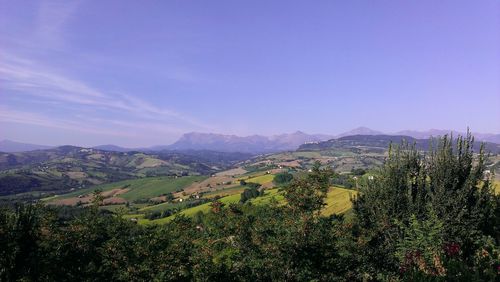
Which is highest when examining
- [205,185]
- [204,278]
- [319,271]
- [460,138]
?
[460,138]

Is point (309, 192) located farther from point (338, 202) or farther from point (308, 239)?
point (338, 202)

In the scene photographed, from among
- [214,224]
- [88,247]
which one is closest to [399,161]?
[214,224]

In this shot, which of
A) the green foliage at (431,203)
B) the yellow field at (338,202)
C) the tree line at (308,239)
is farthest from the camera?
the yellow field at (338,202)

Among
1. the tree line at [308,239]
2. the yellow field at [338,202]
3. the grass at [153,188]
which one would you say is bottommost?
the grass at [153,188]

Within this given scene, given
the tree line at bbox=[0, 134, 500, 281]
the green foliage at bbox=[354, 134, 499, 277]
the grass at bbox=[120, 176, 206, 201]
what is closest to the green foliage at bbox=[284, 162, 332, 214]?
the tree line at bbox=[0, 134, 500, 281]

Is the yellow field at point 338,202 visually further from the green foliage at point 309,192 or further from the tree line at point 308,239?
the tree line at point 308,239

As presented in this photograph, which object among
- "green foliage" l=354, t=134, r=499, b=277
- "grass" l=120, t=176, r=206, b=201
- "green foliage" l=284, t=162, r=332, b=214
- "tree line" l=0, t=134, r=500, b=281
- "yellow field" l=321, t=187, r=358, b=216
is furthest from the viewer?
"grass" l=120, t=176, r=206, b=201

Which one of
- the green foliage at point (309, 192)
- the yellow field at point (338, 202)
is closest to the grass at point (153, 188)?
the yellow field at point (338, 202)

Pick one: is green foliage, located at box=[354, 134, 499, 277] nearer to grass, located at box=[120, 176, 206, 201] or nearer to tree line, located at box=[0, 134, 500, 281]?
tree line, located at box=[0, 134, 500, 281]

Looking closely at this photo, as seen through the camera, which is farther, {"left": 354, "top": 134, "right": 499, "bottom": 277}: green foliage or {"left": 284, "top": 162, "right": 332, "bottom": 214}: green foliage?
{"left": 284, "top": 162, "right": 332, "bottom": 214}: green foliage

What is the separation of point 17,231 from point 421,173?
26547 mm

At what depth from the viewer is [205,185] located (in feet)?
578

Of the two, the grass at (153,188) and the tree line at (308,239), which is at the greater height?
the tree line at (308,239)

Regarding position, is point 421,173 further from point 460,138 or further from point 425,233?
point 425,233
